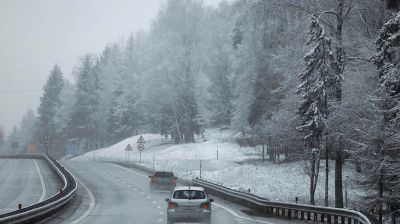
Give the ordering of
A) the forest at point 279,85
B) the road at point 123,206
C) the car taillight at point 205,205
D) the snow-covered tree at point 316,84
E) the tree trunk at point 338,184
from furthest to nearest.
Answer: the snow-covered tree at point 316,84
the tree trunk at point 338,184
the forest at point 279,85
the road at point 123,206
the car taillight at point 205,205

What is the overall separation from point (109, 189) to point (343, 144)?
727 inches

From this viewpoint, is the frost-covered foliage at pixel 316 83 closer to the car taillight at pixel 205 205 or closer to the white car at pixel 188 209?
the car taillight at pixel 205 205

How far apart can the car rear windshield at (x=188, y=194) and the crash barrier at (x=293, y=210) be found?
5334 mm

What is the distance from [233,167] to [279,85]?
824cm

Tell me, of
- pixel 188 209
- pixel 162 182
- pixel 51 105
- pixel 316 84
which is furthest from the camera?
pixel 51 105

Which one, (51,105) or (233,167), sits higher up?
(51,105)

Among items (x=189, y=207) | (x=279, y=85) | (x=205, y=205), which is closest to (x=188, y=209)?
(x=189, y=207)

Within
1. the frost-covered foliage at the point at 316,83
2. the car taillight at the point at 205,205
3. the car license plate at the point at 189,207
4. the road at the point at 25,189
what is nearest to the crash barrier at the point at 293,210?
the frost-covered foliage at the point at 316,83

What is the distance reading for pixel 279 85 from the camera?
51406 mm

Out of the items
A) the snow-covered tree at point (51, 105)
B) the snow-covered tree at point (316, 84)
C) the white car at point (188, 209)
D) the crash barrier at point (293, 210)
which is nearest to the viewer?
the white car at point (188, 209)

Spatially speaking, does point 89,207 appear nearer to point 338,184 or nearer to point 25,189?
point 25,189

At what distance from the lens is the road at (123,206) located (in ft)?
79.2

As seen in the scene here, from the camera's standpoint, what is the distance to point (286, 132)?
38531 mm

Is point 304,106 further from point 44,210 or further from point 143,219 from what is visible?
point 44,210
